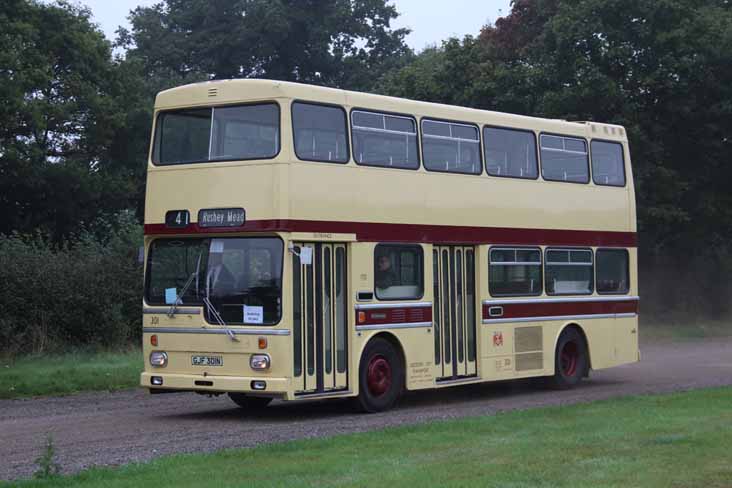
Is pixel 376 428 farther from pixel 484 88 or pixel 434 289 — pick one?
pixel 484 88

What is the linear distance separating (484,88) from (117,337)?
55.3 feet

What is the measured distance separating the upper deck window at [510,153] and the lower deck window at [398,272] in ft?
7.78

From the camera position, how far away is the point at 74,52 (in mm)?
43938

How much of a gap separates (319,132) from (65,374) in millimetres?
7975

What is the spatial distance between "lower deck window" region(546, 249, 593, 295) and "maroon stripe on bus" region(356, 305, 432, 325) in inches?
135

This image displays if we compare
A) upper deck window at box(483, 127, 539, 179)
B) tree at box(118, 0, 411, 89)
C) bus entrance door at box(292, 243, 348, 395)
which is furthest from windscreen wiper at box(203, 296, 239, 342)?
tree at box(118, 0, 411, 89)

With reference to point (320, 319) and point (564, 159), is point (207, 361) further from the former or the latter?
point (564, 159)

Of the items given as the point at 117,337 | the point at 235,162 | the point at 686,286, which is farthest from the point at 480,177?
the point at 686,286

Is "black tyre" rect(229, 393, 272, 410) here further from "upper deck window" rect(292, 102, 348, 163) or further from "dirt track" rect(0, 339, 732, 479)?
"upper deck window" rect(292, 102, 348, 163)

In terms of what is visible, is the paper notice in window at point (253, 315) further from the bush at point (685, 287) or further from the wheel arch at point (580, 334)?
the bush at point (685, 287)

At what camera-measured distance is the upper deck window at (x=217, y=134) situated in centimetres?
1667

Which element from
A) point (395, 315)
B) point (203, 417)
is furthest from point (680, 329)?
point (203, 417)

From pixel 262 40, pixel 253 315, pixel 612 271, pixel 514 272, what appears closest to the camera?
pixel 253 315

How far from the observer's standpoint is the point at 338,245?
17.5m
